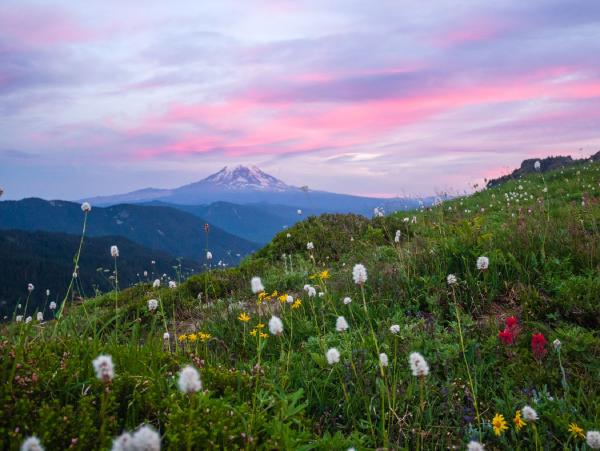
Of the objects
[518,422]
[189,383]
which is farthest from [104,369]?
[518,422]

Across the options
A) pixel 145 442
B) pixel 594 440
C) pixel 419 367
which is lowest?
pixel 594 440

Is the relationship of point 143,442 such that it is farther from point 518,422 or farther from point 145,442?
point 518,422

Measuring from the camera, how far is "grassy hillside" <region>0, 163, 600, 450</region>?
2654 mm

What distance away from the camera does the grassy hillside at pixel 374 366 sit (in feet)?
8.71

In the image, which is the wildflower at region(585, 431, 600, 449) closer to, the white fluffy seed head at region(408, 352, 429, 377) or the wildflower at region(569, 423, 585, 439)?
the wildflower at region(569, 423, 585, 439)

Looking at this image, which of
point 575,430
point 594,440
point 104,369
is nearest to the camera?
point 104,369

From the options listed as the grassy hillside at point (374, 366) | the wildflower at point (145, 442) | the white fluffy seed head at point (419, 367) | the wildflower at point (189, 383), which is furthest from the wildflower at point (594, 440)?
the wildflower at point (145, 442)

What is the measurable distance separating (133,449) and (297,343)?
4.07 meters

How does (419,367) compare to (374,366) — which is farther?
(374,366)

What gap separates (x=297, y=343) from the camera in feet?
17.7

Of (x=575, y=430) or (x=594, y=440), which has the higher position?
(x=594, y=440)

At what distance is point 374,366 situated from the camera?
4199 millimetres

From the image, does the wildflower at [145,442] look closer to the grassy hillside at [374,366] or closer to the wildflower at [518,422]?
the grassy hillside at [374,366]

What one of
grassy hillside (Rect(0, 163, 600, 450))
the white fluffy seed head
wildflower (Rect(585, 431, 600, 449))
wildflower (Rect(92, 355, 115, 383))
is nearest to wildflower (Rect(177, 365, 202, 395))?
grassy hillside (Rect(0, 163, 600, 450))
